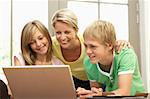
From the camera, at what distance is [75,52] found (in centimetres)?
180

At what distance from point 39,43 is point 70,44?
195mm

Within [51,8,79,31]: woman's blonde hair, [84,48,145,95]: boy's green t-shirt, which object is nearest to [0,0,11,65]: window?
[51,8,79,31]: woman's blonde hair

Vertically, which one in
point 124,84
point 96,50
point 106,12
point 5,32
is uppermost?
point 106,12

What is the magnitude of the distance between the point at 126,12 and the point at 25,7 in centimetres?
87

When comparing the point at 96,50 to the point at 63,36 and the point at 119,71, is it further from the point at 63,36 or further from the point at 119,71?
the point at 63,36

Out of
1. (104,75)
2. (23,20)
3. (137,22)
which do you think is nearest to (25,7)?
(23,20)

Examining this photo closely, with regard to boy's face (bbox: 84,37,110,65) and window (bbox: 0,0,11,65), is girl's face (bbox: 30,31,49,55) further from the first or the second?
window (bbox: 0,0,11,65)

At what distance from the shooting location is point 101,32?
133 centimetres

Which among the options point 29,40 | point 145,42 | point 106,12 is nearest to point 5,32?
point 29,40

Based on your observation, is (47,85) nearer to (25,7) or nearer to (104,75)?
(104,75)

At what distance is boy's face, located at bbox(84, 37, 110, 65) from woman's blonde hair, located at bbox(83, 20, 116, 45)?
0.06 feet

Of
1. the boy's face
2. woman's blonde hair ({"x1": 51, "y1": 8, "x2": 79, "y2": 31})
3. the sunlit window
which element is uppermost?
the sunlit window

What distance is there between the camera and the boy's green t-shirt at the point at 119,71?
135cm

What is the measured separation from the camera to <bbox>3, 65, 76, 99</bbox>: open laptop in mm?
983
